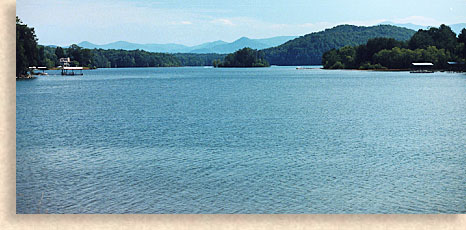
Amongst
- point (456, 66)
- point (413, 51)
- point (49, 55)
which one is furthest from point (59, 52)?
point (456, 66)

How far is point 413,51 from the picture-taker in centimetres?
13000

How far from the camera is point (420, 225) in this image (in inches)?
433

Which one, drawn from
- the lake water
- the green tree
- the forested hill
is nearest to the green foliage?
the lake water

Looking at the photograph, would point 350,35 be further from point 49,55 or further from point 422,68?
point 49,55

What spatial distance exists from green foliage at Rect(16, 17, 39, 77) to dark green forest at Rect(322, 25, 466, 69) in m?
80.5

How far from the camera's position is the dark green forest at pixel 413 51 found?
124750 mm

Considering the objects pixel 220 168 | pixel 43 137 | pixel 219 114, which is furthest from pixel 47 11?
pixel 219 114

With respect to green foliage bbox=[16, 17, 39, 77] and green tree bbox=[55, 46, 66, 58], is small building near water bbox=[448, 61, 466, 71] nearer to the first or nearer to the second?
green tree bbox=[55, 46, 66, 58]

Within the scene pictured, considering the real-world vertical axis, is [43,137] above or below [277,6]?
below

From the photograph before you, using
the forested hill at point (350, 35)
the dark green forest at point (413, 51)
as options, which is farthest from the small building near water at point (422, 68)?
the forested hill at point (350, 35)

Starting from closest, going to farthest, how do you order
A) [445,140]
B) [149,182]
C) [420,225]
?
1. [420,225]
2. [149,182]
3. [445,140]

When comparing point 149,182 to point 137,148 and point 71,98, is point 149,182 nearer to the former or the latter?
point 137,148

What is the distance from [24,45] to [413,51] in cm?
9134

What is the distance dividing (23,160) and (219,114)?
17972 millimetres
